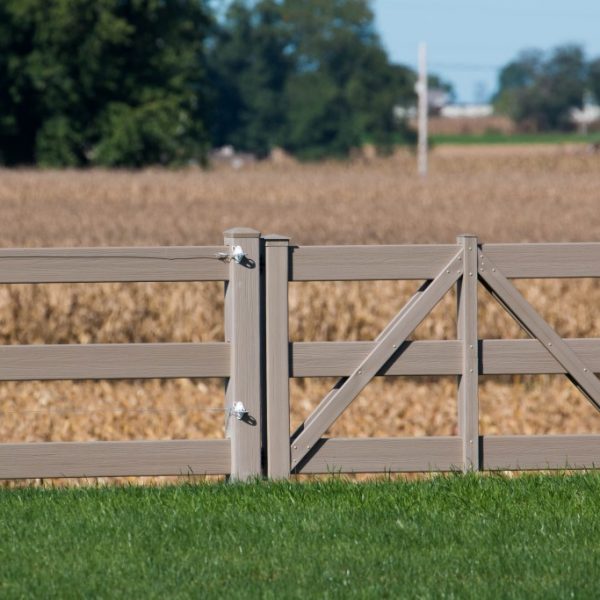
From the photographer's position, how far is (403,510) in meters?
5.52

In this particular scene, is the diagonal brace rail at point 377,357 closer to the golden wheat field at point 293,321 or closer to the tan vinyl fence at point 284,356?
the tan vinyl fence at point 284,356

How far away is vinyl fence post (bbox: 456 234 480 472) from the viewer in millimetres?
6176

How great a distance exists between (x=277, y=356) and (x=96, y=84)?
4759cm

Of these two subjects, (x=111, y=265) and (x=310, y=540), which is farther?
(x=111, y=265)

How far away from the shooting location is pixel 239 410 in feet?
20.0

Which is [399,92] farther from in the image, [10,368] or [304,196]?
[10,368]

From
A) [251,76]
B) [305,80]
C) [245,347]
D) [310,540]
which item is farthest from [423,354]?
[251,76]

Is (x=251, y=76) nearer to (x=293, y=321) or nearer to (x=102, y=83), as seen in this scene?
(x=102, y=83)

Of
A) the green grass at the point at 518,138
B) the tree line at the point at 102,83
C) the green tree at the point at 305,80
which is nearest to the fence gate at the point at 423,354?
the tree line at the point at 102,83

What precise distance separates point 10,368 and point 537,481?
7.77ft

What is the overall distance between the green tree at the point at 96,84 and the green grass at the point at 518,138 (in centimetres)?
6236

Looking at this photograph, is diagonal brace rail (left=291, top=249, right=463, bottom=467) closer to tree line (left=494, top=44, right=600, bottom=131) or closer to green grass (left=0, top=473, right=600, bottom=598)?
green grass (left=0, top=473, right=600, bottom=598)

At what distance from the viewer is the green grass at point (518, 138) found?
385ft

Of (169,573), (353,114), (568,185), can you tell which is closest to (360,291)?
(169,573)
